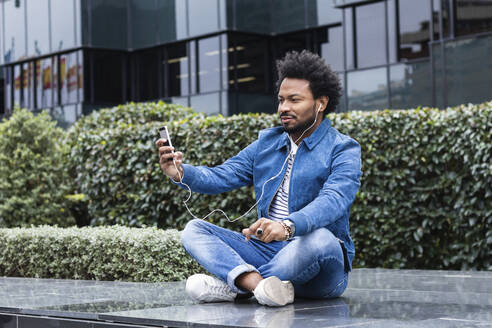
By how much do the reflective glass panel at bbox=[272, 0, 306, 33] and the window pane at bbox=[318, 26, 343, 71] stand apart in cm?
69

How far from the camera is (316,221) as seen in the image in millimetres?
4234

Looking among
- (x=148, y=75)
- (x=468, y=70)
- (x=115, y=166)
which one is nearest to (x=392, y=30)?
(x=468, y=70)

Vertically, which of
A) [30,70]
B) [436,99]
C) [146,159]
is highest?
[30,70]

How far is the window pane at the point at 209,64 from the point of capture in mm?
20500

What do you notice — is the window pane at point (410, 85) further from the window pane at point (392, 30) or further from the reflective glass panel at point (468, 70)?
the reflective glass panel at point (468, 70)

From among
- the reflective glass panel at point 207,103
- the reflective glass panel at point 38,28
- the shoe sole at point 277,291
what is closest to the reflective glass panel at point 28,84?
the reflective glass panel at point 38,28

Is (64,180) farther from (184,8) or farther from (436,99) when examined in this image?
(184,8)

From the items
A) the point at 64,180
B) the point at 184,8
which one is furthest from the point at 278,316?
the point at 184,8

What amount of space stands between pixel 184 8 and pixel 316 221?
56.7 feet

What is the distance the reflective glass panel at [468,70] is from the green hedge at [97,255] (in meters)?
7.62

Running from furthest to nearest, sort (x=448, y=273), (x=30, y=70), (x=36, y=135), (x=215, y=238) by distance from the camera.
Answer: (x=30, y=70), (x=36, y=135), (x=448, y=273), (x=215, y=238)

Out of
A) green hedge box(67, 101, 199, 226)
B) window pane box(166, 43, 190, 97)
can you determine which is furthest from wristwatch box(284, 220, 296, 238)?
window pane box(166, 43, 190, 97)

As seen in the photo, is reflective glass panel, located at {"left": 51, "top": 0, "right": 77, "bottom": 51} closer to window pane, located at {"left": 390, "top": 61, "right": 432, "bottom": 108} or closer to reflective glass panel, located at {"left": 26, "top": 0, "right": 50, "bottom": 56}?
reflective glass panel, located at {"left": 26, "top": 0, "right": 50, "bottom": 56}

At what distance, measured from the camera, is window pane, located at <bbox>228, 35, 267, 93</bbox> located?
20281 mm
